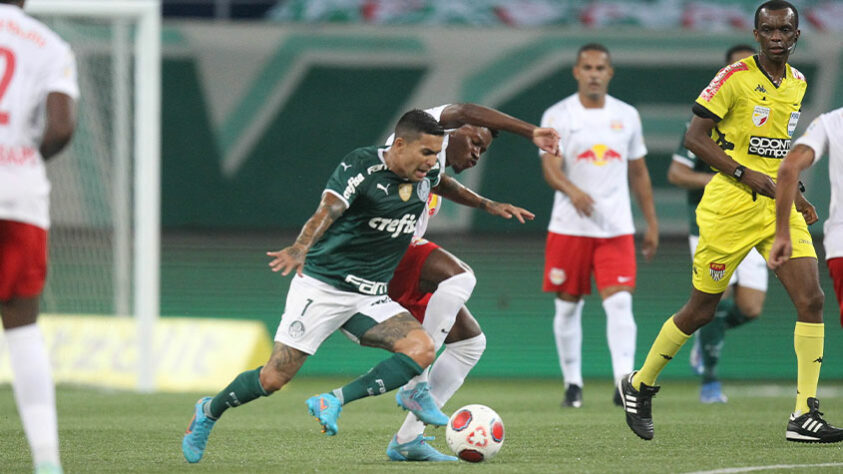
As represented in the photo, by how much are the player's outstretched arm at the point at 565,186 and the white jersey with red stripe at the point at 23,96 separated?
5540 mm

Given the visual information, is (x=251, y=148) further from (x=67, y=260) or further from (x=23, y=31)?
(x=23, y=31)

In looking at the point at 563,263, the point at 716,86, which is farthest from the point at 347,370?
the point at 716,86

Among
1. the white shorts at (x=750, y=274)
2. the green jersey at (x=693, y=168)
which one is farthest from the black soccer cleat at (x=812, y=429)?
the white shorts at (x=750, y=274)

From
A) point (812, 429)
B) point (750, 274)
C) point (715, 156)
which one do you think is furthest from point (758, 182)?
point (750, 274)

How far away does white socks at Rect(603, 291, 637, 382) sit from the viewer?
384 inches

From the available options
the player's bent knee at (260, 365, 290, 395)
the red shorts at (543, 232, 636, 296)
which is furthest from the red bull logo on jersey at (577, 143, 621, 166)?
the player's bent knee at (260, 365, 290, 395)

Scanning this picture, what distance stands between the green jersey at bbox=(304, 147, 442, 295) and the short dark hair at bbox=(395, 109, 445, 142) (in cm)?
16

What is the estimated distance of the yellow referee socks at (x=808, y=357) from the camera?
6688 millimetres

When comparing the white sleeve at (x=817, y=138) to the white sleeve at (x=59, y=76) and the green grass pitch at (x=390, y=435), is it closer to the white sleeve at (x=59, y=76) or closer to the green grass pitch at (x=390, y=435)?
the green grass pitch at (x=390, y=435)

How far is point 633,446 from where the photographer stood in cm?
660

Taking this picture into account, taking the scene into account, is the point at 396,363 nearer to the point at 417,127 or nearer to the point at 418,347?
the point at 418,347

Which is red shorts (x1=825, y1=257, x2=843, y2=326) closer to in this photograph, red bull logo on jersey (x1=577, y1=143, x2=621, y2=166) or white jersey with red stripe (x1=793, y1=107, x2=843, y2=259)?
white jersey with red stripe (x1=793, y1=107, x2=843, y2=259)

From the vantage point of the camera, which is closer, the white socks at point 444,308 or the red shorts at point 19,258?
the red shorts at point 19,258

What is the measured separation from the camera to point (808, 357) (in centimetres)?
673
